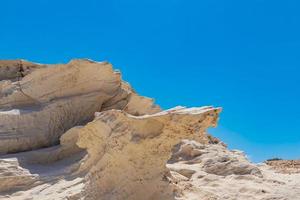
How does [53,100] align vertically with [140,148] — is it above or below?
above

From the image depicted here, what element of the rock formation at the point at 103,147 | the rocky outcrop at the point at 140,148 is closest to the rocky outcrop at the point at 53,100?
the rock formation at the point at 103,147

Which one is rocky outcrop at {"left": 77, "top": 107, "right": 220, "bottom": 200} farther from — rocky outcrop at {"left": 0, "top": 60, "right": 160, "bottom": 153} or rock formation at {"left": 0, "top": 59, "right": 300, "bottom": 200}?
rocky outcrop at {"left": 0, "top": 60, "right": 160, "bottom": 153}

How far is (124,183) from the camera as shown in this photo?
6961mm

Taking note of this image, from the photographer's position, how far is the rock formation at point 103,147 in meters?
6.79

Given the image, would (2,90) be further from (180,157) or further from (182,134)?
(182,134)

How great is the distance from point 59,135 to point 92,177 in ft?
17.9

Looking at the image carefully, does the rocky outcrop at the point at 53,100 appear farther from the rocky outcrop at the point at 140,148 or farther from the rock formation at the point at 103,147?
the rocky outcrop at the point at 140,148

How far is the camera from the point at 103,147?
24.5 feet

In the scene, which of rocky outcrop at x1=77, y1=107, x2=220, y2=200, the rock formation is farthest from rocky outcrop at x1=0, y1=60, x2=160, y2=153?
rocky outcrop at x1=77, y1=107, x2=220, y2=200

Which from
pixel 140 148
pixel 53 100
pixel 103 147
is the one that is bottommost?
pixel 140 148

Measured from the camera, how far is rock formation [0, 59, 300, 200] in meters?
6.79

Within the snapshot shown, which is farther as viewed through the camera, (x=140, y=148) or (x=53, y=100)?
(x=53, y=100)

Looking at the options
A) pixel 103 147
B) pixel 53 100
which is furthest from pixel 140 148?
pixel 53 100

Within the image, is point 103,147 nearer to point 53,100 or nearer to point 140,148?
point 140,148
